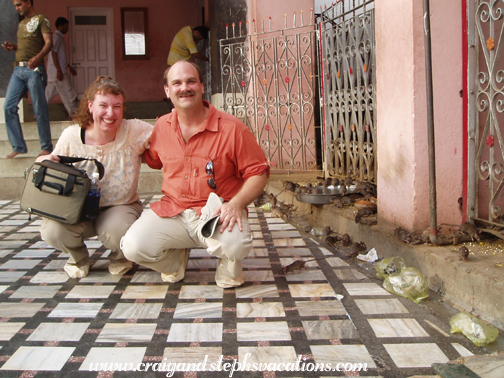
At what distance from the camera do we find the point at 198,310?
291 cm

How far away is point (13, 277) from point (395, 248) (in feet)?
8.96

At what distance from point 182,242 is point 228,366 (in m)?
1.13

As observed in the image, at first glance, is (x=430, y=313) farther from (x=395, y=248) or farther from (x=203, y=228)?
(x=203, y=228)

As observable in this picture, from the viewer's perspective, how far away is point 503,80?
9.60 ft

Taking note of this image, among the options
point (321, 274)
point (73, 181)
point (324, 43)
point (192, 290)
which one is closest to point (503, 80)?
point (321, 274)

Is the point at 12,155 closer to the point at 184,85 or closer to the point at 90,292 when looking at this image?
the point at 90,292

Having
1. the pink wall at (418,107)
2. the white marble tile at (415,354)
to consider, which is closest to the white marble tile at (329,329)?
the white marble tile at (415,354)

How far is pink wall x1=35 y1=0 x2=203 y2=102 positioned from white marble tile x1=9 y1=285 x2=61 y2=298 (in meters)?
9.40

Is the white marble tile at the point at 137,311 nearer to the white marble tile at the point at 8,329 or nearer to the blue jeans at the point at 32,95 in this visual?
the white marble tile at the point at 8,329

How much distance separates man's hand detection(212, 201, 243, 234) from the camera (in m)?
2.97

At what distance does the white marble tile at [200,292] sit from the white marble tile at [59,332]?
0.65 metres

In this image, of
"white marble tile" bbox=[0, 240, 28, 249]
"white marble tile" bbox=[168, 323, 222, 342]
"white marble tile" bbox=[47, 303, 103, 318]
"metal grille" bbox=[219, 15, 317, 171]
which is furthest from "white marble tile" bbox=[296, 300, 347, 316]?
"metal grille" bbox=[219, 15, 317, 171]

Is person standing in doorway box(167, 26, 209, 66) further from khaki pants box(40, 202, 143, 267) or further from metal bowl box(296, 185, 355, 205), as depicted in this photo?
khaki pants box(40, 202, 143, 267)

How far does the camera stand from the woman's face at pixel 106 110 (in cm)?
328
